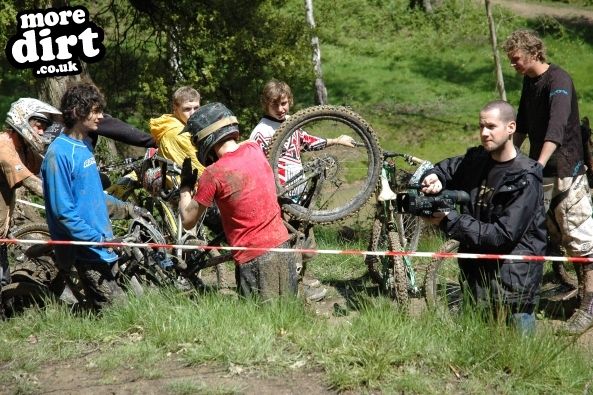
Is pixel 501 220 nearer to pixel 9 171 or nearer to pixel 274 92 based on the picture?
pixel 274 92

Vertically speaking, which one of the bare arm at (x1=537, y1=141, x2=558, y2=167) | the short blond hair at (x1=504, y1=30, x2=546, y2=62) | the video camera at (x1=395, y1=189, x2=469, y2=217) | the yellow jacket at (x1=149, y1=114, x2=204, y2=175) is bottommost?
the video camera at (x1=395, y1=189, x2=469, y2=217)

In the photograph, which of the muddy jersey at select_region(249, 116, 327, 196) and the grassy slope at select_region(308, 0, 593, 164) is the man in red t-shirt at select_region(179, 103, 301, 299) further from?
the grassy slope at select_region(308, 0, 593, 164)

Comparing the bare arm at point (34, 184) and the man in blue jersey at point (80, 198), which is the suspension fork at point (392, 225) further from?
the bare arm at point (34, 184)

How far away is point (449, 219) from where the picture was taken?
443cm

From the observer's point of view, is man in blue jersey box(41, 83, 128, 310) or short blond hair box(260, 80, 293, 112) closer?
man in blue jersey box(41, 83, 128, 310)

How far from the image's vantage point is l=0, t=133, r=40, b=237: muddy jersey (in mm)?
5594

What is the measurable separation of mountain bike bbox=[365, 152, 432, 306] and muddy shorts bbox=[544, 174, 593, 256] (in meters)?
1.02

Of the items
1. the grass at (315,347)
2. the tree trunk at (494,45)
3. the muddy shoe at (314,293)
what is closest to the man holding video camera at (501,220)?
the grass at (315,347)

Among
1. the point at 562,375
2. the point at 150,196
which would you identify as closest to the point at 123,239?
the point at 150,196

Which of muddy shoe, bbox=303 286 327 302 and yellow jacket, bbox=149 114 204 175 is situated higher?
yellow jacket, bbox=149 114 204 175

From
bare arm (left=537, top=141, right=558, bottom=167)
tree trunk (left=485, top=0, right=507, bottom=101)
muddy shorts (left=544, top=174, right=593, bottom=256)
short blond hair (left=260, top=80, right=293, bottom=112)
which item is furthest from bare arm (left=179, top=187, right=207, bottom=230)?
tree trunk (left=485, top=0, right=507, bottom=101)

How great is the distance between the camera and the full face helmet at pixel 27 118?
566cm

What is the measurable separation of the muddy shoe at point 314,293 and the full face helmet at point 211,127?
87.1 inches

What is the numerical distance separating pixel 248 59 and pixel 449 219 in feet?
25.4
